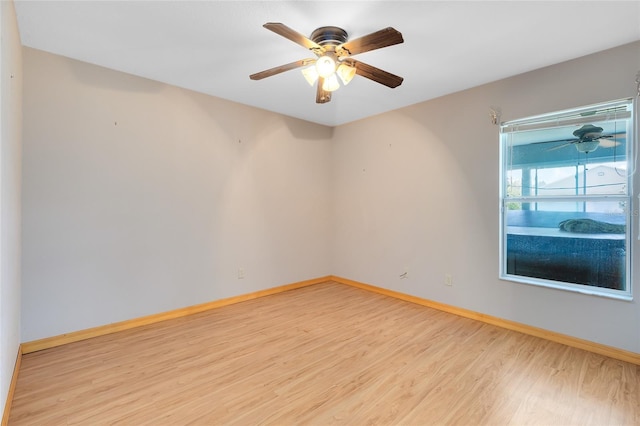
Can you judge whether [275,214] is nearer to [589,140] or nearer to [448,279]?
[448,279]

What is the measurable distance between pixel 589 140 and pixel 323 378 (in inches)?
121

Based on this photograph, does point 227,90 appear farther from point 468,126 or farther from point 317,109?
point 468,126

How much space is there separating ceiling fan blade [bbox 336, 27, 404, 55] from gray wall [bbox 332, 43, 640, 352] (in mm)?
1862

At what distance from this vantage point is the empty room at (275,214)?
6.45 feet

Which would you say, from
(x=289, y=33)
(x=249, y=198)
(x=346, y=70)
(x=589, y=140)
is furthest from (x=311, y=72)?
(x=589, y=140)

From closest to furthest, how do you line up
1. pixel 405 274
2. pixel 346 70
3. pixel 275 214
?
pixel 346 70, pixel 405 274, pixel 275 214

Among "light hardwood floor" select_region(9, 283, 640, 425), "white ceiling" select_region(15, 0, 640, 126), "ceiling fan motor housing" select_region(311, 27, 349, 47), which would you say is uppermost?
"white ceiling" select_region(15, 0, 640, 126)

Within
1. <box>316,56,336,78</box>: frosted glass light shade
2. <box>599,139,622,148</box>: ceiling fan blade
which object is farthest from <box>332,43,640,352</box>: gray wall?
<box>316,56,336,78</box>: frosted glass light shade

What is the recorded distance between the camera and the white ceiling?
6.57ft

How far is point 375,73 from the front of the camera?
7.69ft

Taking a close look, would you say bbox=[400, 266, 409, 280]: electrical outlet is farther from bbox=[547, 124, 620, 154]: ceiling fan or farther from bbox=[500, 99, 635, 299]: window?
bbox=[547, 124, 620, 154]: ceiling fan

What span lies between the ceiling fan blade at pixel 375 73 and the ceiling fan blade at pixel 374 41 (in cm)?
14

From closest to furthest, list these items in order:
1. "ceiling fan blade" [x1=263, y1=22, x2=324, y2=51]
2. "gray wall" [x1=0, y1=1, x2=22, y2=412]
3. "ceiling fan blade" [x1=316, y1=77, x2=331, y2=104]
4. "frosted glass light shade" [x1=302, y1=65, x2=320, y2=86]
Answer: "gray wall" [x1=0, y1=1, x2=22, y2=412] < "ceiling fan blade" [x1=263, y1=22, x2=324, y2=51] < "frosted glass light shade" [x1=302, y1=65, x2=320, y2=86] < "ceiling fan blade" [x1=316, y1=77, x2=331, y2=104]

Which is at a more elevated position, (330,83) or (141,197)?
(330,83)
